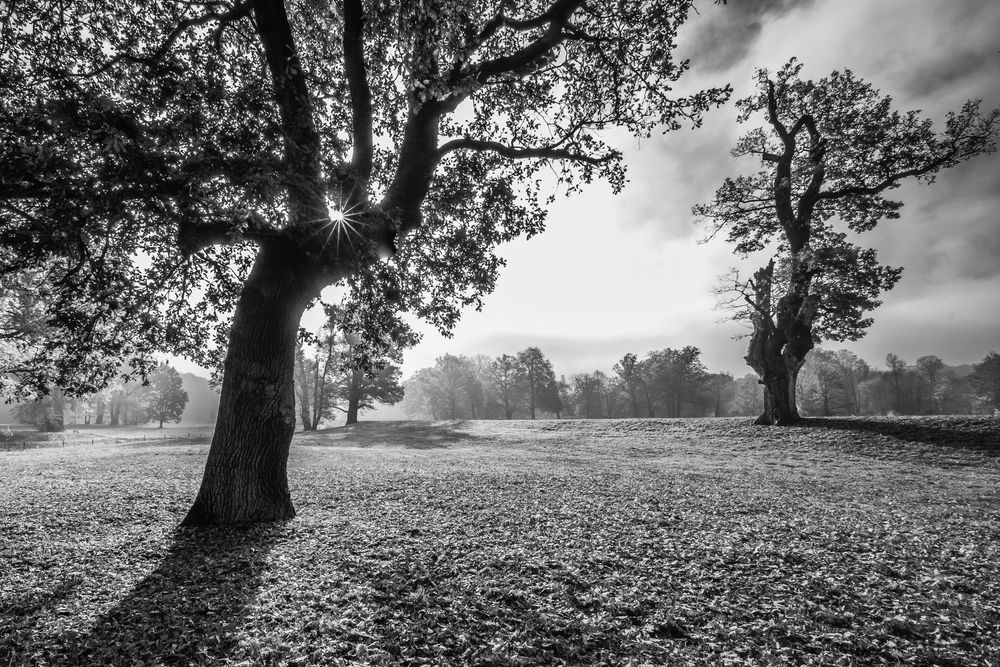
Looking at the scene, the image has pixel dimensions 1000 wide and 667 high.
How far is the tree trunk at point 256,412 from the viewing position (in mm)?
6676

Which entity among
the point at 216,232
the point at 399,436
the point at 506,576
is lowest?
the point at 399,436

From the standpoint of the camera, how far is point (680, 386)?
70.4 m

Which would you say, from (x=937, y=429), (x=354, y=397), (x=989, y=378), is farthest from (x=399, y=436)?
(x=989, y=378)

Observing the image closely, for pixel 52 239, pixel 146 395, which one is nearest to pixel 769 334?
pixel 52 239

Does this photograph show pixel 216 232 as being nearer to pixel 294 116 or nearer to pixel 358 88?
pixel 294 116

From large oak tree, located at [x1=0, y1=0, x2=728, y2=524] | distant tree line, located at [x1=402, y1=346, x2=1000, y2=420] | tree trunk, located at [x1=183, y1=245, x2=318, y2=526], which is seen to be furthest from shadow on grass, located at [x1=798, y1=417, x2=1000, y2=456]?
distant tree line, located at [x1=402, y1=346, x2=1000, y2=420]

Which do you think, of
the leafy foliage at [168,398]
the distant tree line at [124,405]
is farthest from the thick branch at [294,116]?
the leafy foliage at [168,398]

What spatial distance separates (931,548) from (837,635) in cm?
370

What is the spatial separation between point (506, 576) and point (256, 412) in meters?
4.90

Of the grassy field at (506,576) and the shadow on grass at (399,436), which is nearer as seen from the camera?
the grassy field at (506,576)

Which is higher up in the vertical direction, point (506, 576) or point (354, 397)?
point (354, 397)

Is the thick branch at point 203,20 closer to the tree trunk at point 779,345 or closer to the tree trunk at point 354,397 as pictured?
the tree trunk at point 779,345

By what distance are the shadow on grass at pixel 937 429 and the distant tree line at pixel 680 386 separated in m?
47.4

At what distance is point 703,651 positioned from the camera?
3.49 metres
